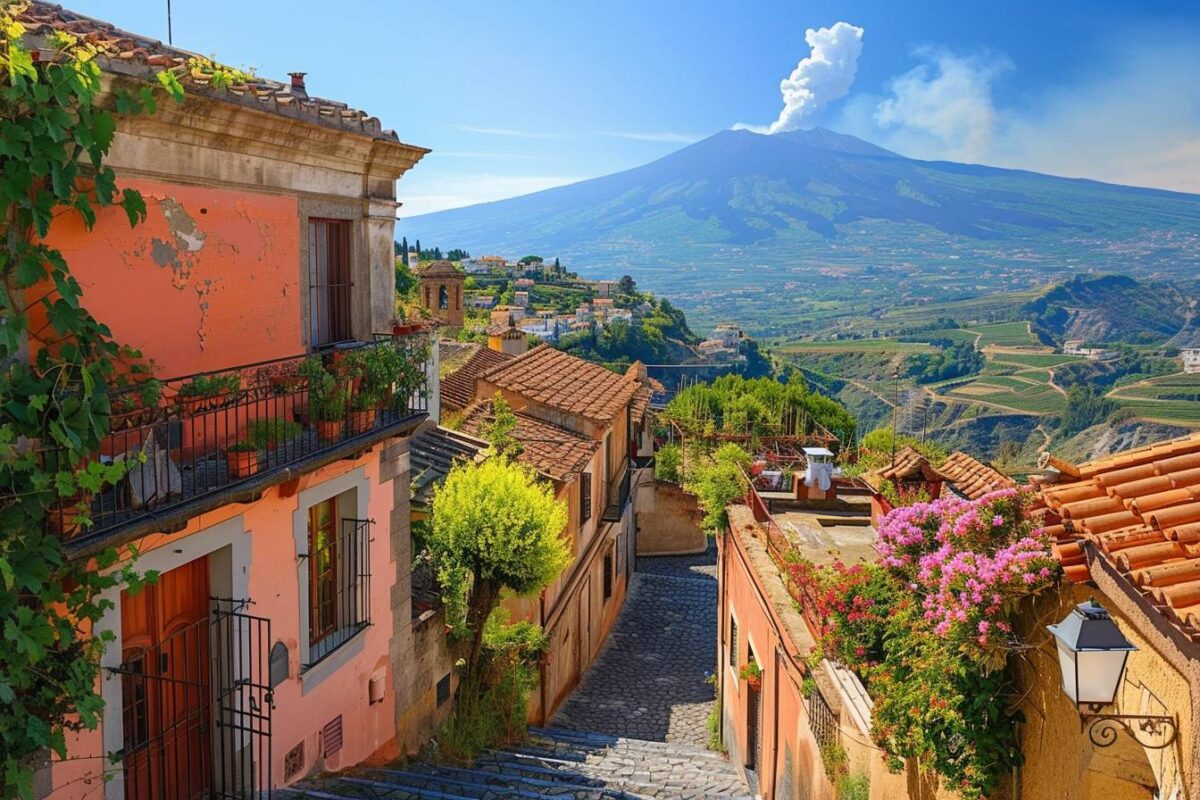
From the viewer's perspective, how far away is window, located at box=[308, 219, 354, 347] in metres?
9.04

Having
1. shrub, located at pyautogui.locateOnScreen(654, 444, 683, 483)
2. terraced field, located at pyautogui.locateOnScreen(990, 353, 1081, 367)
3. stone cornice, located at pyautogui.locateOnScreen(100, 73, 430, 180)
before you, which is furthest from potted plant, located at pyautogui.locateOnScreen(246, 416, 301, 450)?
terraced field, located at pyautogui.locateOnScreen(990, 353, 1081, 367)

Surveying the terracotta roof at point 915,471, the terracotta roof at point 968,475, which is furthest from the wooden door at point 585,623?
the terracotta roof at point 968,475

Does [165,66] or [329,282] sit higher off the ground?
[165,66]

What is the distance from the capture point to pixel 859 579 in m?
9.39

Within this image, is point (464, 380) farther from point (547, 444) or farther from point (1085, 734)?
point (1085, 734)

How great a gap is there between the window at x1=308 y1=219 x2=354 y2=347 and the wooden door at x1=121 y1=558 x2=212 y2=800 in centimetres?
274

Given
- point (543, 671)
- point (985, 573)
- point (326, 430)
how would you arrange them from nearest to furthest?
point (985, 573)
point (326, 430)
point (543, 671)

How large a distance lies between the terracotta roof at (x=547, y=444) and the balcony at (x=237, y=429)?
278 inches

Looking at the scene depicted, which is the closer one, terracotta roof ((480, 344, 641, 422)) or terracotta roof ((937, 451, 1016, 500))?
terracotta roof ((937, 451, 1016, 500))

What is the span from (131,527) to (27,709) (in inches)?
Answer: 43.3

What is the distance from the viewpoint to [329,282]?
9.34 metres

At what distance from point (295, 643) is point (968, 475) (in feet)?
44.3

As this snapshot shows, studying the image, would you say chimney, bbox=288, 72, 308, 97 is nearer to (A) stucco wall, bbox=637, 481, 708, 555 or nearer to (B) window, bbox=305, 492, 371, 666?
(B) window, bbox=305, 492, 371, 666

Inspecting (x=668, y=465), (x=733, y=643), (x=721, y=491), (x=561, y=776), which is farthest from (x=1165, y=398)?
(x=561, y=776)
